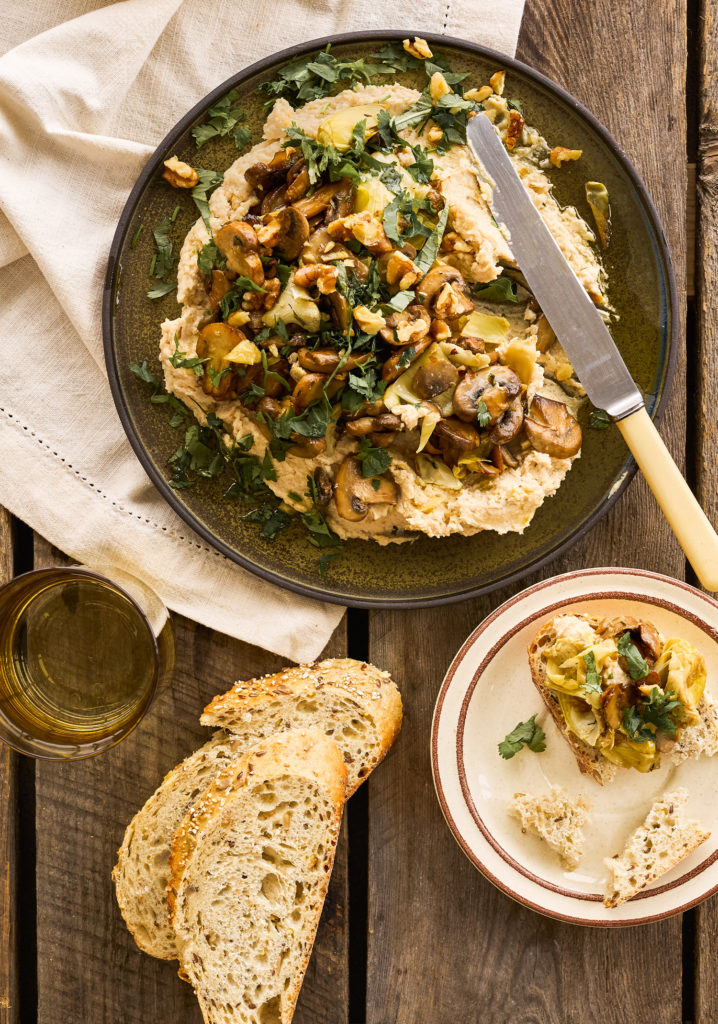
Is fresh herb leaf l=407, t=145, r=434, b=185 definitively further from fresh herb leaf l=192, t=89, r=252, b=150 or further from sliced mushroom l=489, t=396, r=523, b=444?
sliced mushroom l=489, t=396, r=523, b=444

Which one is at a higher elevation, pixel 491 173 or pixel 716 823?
pixel 491 173

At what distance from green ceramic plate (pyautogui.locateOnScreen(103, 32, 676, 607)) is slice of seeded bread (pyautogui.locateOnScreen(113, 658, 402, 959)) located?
10.4 inches

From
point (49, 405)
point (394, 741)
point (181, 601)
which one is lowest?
point (394, 741)

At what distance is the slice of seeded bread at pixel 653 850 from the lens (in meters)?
2.15

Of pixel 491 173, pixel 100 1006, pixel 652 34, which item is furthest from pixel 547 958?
pixel 652 34

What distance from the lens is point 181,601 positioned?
2398 millimetres

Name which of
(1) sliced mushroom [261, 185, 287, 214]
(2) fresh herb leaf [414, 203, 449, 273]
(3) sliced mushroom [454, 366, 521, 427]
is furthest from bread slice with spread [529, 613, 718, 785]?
(1) sliced mushroom [261, 185, 287, 214]

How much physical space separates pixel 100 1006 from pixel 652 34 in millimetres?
3369

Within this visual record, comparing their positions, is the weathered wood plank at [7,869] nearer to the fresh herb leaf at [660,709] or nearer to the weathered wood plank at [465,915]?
the weathered wood plank at [465,915]

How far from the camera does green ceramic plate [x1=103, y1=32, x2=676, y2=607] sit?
2.19m

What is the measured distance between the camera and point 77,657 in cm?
238

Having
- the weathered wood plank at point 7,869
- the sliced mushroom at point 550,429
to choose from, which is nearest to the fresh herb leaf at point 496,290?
the sliced mushroom at point 550,429

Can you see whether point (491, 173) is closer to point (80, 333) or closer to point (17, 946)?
point (80, 333)

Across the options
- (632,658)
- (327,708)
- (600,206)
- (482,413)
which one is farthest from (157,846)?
(600,206)
